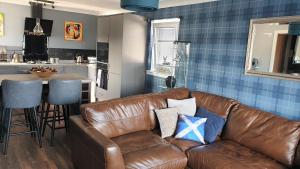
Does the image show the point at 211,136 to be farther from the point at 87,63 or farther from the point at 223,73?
the point at 87,63

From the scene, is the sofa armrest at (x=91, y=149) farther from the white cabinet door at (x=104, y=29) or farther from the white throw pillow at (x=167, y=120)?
the white cabinet door at (x=104, y=29)

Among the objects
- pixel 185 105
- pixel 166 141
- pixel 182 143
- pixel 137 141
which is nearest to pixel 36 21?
pixel 185 105

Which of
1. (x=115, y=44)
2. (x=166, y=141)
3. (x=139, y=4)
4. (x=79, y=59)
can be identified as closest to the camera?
(x=139, y=4)

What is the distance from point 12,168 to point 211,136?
2.31m

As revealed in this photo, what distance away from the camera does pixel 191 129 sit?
9.27 ft

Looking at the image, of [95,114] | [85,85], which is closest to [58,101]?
[85,85]

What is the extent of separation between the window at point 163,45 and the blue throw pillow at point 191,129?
6.13 feet

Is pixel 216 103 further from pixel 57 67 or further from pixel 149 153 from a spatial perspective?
pixel 57 67

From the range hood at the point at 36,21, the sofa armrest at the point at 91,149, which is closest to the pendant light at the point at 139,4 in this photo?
the sofa armrest at the point at 91,149

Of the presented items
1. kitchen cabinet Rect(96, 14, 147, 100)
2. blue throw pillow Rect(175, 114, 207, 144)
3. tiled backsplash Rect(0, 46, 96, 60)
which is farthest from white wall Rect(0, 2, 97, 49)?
blue throw pillow Rect(175, 114, 207, 144)

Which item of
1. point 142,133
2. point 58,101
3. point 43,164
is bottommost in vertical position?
point 43,164

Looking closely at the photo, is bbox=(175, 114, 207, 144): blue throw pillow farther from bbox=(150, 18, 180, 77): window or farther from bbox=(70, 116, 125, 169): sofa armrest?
bbox=(150, 18, 180, 77): window

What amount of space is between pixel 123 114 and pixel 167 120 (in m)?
0.55

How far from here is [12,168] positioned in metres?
2.70
